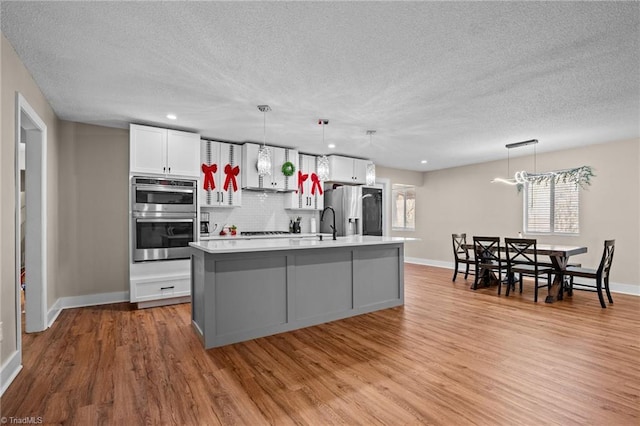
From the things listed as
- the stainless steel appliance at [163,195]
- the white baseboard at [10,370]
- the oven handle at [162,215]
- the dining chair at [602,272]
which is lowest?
the white baseboard at [10,370]

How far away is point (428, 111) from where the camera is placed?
3871 mm

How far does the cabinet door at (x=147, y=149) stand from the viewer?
4.30 metres

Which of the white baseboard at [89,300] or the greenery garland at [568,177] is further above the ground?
the greenery garland at [568,177]

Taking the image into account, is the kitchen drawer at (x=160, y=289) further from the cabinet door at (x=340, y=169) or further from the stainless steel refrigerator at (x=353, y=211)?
the cabinet door at (x=340, y=169)

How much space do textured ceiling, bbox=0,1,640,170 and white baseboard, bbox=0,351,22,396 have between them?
229 centimetres

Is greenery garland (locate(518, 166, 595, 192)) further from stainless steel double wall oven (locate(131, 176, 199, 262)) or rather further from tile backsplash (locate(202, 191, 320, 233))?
stainless steel double wall oven (locate(131, 176, 199, 262))

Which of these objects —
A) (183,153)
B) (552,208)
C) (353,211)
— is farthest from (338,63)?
(552,208)

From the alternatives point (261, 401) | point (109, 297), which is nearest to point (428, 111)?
point (261, 401)

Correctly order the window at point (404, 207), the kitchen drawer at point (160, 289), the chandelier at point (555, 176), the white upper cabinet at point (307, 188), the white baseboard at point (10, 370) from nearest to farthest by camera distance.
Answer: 1. the white baseboard at point (10, 370)
2. the kitchen drawer at point (160, 289)
3. the chandelier at point (555, 176)
4. the white upper cabinet at point (307, 188)
5. the window at point (404, 207)

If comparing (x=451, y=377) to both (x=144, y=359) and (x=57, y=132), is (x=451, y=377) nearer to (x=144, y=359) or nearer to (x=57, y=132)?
(x=144, y=359)

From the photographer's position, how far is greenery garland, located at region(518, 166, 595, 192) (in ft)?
18.3

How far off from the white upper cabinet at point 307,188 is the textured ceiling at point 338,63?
5.18 ft

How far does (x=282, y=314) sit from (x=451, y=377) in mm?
1654

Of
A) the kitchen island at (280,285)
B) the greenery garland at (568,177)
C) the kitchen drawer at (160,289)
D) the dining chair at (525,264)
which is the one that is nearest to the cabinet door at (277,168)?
the kitchen drawer at (160,289)
